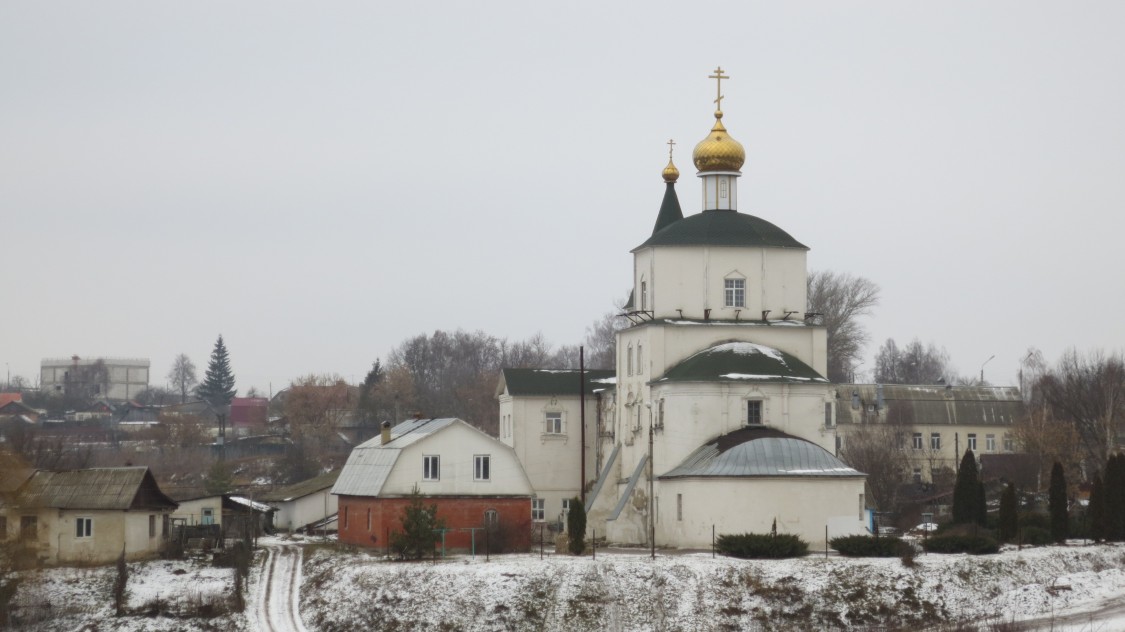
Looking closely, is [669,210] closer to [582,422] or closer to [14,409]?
[582,422]

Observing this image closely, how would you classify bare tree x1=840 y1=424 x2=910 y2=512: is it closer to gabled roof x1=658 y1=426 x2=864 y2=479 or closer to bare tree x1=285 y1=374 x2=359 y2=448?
gabled roof x1=658 y1=426 x2=864 y2=479

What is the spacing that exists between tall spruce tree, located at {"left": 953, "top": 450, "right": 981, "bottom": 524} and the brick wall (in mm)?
13395

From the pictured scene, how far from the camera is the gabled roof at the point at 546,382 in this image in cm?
6619

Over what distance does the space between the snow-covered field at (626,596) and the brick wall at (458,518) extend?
426cm

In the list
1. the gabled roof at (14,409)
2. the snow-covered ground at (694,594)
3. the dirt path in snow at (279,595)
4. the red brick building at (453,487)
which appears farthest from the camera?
the gabled roof at (14,409)

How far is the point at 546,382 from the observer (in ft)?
218

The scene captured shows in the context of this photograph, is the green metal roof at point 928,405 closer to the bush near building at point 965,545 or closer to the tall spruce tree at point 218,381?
the bush near building at point 965,545

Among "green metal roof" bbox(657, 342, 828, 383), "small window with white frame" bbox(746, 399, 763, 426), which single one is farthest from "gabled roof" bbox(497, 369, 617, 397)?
"small window with white frame" bbox(746, 399, 763, 426)

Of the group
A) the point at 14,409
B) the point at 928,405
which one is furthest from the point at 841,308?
the point at 14,409

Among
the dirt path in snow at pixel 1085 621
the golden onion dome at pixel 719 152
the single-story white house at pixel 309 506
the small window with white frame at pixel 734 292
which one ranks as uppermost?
the golden onion dome at pixel 719 152

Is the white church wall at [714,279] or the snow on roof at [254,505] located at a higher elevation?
the white church wall at [714,279]

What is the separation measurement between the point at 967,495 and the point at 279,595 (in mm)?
21672

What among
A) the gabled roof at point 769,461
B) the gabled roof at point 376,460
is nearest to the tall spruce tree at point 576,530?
the gabled roof at point 769,461

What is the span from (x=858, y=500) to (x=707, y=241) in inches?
433
